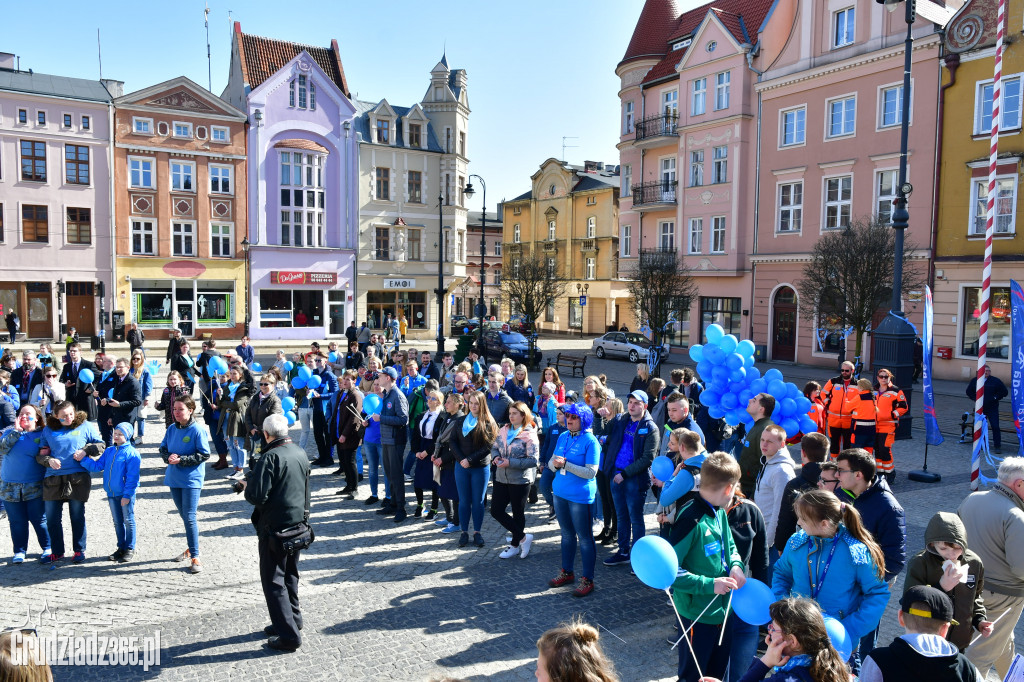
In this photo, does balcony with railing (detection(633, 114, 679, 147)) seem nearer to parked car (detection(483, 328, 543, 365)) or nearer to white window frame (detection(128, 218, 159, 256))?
parked car (detection(483, 328, 543, 365))

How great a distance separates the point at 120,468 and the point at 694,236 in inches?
1227

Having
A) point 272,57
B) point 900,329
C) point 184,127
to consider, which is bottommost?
point 900,329

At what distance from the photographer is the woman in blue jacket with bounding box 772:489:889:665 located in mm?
4152

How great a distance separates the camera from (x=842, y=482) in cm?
498

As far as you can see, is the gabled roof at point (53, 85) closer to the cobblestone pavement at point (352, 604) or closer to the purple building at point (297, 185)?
the purple building at point (297, 185)

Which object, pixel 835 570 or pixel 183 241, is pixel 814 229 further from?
pixel 183 241

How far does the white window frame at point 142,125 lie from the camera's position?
3694cm

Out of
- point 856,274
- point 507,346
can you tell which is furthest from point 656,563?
point 507,346

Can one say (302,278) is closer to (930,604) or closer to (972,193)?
(972,193)

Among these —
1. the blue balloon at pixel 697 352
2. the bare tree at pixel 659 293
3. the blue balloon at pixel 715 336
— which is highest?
the bare tree at pixel 659 293

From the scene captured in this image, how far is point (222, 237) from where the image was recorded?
1561 inches

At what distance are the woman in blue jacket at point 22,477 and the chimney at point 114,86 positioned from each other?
37722 mm

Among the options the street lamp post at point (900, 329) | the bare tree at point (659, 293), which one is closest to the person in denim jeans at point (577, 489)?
the street lamp post at point (900, 329)

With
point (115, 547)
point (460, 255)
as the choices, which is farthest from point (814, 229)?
point (115, 547)
